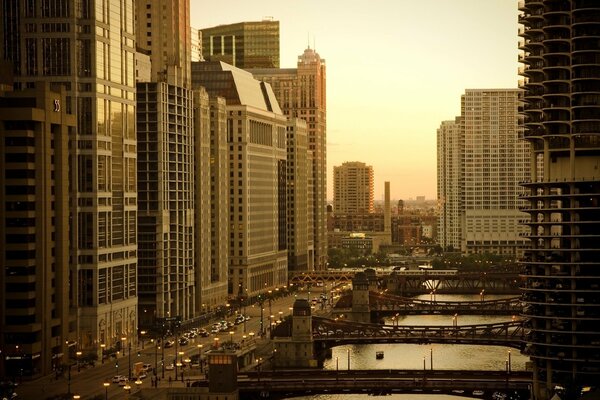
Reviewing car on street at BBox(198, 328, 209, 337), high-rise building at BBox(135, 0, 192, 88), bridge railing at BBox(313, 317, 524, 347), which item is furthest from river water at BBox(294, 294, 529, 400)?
high-rise building at BBox(135, 0, 192, 88)

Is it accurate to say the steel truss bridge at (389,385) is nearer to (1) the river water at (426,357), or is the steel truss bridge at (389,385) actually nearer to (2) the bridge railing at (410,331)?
(1) the river water at (426,357)

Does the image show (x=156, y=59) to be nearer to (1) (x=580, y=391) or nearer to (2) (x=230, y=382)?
(2) (x=230, y=382)

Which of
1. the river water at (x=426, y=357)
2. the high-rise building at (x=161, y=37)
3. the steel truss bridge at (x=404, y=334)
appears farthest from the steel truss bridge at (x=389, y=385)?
the high-rise building at (x=161, y=37)

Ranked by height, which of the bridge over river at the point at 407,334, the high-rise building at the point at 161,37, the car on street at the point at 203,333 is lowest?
the car on street at the point at 203,333

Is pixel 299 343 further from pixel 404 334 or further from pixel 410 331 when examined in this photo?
pixel 410 331

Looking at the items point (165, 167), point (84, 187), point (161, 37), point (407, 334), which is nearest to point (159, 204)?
point (165, 167)

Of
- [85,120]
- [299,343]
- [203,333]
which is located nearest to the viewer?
[85,120]

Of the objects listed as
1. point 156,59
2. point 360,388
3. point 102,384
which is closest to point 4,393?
point 102,384
